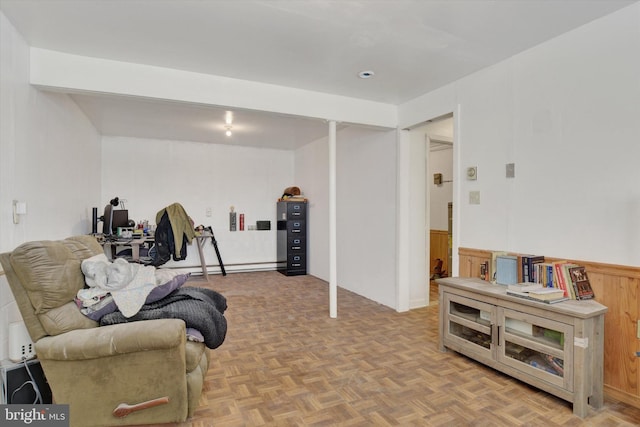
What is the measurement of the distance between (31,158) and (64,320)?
161 cm

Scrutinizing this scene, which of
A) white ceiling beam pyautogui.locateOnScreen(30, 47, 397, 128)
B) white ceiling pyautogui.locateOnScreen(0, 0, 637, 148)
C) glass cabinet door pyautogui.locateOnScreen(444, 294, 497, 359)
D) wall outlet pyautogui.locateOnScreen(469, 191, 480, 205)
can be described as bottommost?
glass cabinet door pyautogui.locateOnScreen(444, 294, 497, 359)

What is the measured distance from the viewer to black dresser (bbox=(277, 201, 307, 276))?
641cm

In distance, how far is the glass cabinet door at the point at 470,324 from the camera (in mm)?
2592

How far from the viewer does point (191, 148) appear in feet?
21.2

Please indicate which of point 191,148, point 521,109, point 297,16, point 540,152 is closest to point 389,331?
point 540,152

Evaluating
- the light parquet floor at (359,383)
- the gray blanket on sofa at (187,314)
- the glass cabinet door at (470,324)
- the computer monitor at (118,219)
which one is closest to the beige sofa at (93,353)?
the gray blanket on sofa at (187,314)

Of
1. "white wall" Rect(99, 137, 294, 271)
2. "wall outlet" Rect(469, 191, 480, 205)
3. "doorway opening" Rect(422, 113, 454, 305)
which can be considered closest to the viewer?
"wall outlet" Rect(469, 191, 480, 205)

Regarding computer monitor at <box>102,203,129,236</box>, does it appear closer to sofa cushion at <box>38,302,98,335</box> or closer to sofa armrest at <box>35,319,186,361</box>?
sofa cushion at <box>38,302,98,335</box>

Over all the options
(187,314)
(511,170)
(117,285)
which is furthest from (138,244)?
(511,170)

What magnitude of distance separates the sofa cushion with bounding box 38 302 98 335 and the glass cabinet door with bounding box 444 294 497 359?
2.58 metres

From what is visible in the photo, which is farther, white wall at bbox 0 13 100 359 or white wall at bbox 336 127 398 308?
white wall at bbox 336 127 398 308

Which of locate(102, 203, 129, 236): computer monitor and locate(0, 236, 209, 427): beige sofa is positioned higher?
locate(102, 203, 129, 236): computer monitor

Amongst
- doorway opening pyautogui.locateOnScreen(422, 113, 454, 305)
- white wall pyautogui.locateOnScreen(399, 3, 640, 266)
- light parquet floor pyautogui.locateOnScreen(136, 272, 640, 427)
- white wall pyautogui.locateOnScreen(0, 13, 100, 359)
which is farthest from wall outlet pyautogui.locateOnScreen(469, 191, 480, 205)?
white wall pyautogui.locateOnScreen(0, 13, 100, 359)

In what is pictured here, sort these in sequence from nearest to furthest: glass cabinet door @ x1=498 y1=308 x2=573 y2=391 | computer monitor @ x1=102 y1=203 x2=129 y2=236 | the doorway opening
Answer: glass cabinet door @ x1=498 y1=308 x2=573 y2=391 < computer monitor @ x1=102 y1=203 x2=129 y2=236 < the doorway opening
